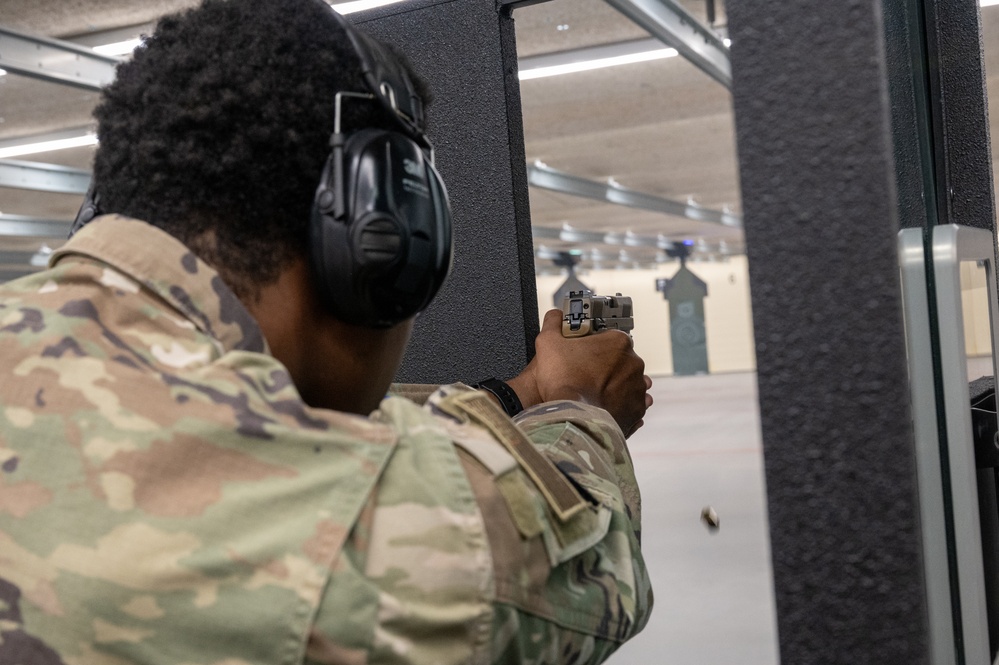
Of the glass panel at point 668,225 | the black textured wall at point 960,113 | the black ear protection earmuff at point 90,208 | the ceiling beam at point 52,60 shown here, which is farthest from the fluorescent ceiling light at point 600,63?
the black ear protection earmuff at point 90,208

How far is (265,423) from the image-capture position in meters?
0.64

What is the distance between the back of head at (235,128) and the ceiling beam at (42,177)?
751 centimetres

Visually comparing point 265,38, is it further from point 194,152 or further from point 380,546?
point 380,546

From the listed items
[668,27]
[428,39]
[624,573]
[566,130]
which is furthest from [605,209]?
[624,573]

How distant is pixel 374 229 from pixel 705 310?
67.0 feet

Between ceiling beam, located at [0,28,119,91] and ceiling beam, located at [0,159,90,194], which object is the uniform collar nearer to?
ceiling beam, located at [0,28,119,91]

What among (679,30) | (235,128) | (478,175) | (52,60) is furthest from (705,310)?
(235,128)

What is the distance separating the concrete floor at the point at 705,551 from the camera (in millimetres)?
3566

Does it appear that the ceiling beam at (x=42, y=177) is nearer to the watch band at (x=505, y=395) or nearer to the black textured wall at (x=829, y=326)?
the watch band at (x=505, y=395)

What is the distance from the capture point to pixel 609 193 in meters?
10.8

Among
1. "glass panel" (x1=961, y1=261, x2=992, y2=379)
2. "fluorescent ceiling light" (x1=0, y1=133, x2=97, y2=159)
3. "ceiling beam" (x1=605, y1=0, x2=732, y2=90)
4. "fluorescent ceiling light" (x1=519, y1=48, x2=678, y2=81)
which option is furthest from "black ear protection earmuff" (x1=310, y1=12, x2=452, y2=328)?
"fluorescent ceiling light" (x1=0, y1=133, x2=97, y2=159)

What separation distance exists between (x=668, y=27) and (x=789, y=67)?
4.82 metres

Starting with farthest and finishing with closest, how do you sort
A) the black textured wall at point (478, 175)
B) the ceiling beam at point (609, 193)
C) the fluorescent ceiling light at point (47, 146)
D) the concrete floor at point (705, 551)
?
1. the ceiling beam at point (609, 193)
2. the fluorescent ceiling light at point (47, 146)
3. the concrete floor at point (705, 551)
4. the black textured wall at point (478, 175)

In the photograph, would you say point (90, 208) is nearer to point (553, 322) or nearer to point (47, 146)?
point (553, 322)
